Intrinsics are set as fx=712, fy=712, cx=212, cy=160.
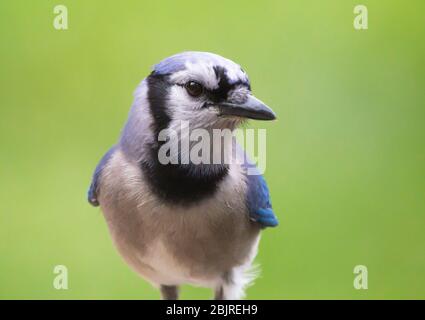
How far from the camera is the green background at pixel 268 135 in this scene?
1.70 m

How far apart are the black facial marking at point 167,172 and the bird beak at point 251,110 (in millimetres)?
129

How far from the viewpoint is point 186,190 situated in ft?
4.53

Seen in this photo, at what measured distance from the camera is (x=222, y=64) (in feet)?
4.15

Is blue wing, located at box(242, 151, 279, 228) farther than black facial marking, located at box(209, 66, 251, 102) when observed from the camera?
Yes

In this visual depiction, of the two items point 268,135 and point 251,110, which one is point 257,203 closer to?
point 268,135

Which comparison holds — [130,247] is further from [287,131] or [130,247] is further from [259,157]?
[287,131]

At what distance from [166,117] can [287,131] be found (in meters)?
0.51

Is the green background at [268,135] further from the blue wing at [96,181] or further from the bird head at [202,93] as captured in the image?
the bird head at [202,93]

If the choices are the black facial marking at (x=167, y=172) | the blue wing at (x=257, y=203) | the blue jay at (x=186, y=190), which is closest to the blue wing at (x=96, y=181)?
the blue jay at (x=186, y=190)

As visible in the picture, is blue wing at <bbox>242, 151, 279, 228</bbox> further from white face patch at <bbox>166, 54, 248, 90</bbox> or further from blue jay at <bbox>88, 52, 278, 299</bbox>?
white face patch at <bbox>166, 54, 248, 90</bbox>

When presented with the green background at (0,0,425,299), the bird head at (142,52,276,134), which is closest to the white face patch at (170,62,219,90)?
the bird head at (142,52,276,134)

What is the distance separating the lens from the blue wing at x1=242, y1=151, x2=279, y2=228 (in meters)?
1.53
